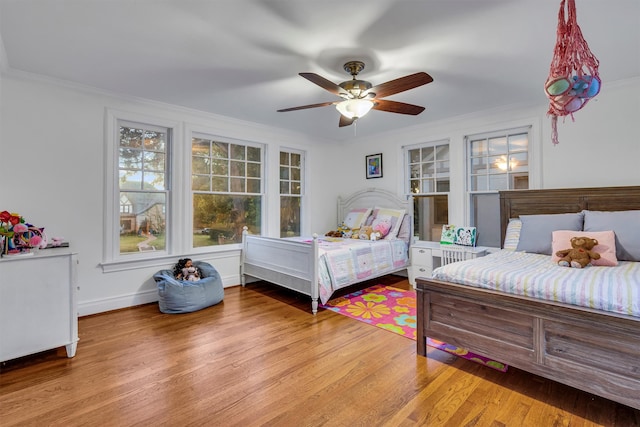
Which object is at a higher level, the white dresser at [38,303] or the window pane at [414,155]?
the window pane at [414,155]

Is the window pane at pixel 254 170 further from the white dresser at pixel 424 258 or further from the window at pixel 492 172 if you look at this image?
the window at pixel 492 172

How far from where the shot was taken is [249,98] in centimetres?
346

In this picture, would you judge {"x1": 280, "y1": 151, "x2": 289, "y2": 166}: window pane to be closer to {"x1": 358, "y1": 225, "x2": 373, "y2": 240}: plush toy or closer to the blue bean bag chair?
{"x1": 358, "y1": 225, "x2": 373, "y2": 240}: plush toy

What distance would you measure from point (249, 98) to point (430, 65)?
1922 millimetres

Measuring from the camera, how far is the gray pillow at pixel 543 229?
284 centimetres

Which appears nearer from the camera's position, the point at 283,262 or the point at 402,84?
the point at 402,84

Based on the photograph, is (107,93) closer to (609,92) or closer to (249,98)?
(249,98)

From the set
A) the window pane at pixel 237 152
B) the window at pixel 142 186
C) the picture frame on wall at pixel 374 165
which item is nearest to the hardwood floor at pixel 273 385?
the window at pixel 142 186

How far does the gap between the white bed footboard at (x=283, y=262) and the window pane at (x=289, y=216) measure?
2.68 feet

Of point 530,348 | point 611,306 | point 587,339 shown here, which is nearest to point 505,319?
point 530,348

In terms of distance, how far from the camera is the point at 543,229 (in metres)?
2.95

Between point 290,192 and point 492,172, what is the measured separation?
2.97m

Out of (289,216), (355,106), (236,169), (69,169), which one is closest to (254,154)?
(236,169)

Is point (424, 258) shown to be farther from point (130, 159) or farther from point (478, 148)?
point (130, 159)
